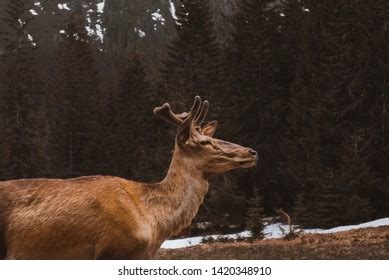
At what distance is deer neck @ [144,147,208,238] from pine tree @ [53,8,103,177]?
122 feet

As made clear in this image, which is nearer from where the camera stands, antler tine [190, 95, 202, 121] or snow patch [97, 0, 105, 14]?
antler tine [190, 95, 202, 121]

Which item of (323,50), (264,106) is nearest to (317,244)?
(323,50)

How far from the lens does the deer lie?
4.86 m

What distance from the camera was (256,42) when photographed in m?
38.2

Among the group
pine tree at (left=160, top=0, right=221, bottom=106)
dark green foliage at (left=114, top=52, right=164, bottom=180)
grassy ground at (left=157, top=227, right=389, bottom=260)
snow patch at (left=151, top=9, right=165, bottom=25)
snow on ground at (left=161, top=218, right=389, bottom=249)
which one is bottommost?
snow on ground at (left=161, top=218, right=389, bottom=249)

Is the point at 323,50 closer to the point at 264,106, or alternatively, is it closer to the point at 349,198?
the point at 264,106

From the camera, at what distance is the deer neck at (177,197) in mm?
5414

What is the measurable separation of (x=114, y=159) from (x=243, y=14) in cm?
1380

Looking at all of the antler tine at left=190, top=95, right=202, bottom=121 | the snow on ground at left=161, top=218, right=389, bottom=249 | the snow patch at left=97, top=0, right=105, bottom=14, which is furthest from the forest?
the snow patch at left=97, top=0, right=105, bottom=14

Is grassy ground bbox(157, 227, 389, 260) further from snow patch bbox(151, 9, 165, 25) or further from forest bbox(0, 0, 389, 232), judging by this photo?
snow patch bbox(151, 9, 165, 25)

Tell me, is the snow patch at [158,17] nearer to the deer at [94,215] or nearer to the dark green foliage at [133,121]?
the dark green foliage at [133,121]

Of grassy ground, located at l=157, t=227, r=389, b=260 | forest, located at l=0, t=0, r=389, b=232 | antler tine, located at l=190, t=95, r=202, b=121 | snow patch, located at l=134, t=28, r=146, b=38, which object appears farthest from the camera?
snow patch, located at l=134, t=28, r=146, b=38

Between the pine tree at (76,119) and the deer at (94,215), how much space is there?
37350mm

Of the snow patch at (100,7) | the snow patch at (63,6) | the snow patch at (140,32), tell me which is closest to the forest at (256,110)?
the snow patch at (140,32)
